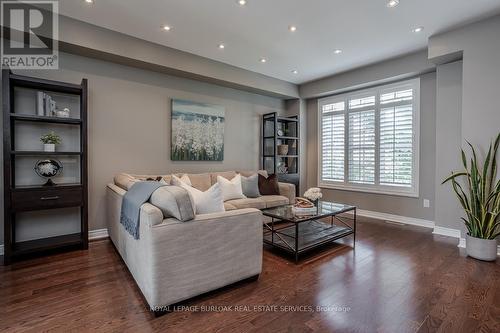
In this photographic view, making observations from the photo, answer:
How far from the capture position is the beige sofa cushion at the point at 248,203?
12.3ft

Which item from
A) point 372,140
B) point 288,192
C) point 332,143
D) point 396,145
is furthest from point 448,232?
point 332,143

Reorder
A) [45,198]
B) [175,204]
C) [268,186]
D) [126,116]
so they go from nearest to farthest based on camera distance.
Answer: [175,204], [45,198], [126,116], [268,186]

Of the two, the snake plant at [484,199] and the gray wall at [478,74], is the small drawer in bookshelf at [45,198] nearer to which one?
the snake plant at [484,199]

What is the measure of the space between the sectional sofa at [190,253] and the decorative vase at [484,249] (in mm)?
2519

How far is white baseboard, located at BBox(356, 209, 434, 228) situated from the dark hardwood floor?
4.29 feet

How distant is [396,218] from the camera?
4.41 metres

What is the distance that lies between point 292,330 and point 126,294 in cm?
137

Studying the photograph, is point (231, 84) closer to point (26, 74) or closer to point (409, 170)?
point (26, 74)

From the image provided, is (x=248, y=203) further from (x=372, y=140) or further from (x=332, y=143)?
(x=372, y=140)

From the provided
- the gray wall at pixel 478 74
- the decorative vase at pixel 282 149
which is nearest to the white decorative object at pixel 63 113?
the decorative vase at pixel 282 149

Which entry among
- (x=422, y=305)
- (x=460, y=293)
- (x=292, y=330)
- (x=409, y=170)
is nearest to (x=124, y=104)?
(x=292, y=330)

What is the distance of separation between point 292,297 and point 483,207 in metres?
2.50

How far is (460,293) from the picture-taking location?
2064mm

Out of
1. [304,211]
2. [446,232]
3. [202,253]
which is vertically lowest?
[446,232]
